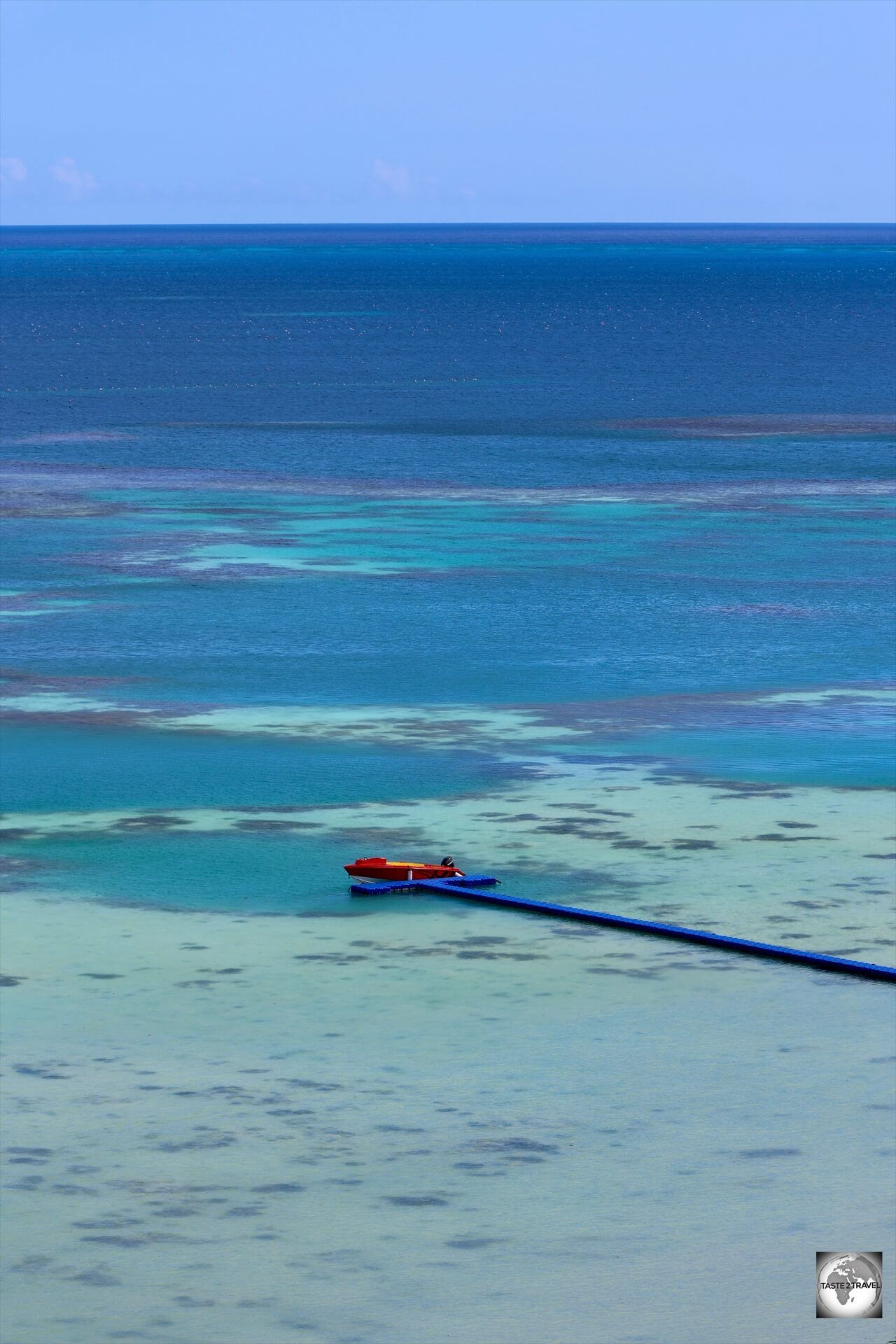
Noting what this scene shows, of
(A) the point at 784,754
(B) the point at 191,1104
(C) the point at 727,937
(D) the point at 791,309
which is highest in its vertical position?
(D) the point at 791,309

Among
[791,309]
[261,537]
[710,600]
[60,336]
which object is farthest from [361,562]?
[791,309]

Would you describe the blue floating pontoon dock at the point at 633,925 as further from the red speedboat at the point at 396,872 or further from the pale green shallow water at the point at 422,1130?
the pale green shallow water at the point at 422,1130

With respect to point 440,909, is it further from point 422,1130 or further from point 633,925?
point 422,1130

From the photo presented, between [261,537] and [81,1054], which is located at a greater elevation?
[261,537]

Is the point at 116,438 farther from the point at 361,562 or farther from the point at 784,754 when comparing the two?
the point at 784,754

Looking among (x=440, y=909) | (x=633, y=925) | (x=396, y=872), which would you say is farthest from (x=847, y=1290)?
(x=396, y=872)

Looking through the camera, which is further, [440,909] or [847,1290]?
[440,909]

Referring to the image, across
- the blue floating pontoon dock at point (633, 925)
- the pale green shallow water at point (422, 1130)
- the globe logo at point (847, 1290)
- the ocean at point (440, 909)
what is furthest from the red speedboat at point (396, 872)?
the globe logo at point (847, 1290)
